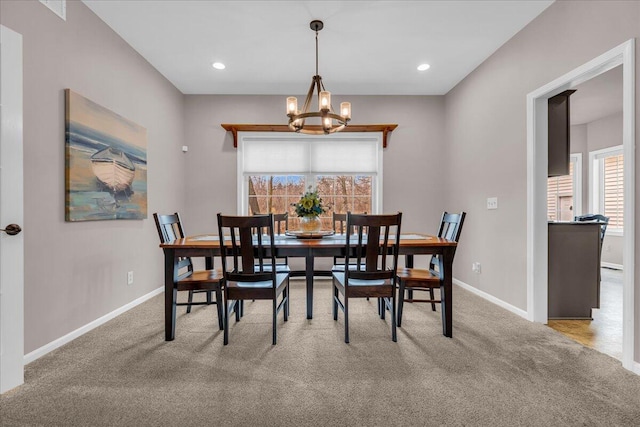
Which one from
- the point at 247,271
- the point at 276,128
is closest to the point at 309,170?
the point at 276,128

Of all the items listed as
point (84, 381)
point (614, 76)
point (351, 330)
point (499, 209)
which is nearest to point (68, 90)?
point (84, 381)

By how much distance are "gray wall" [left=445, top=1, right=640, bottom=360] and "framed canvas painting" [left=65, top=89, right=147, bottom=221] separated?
3855mm

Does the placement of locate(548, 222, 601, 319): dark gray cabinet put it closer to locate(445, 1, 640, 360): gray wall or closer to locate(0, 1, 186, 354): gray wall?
locate(445, 1, 640, 360): gray wall

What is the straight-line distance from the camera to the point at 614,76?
13.0 ft

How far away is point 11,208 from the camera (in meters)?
1.78

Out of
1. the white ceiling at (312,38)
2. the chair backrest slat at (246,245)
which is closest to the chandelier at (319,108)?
the white ceiling at (312,38)

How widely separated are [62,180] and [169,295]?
1.19 metres

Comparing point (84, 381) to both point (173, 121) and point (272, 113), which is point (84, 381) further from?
point (272, 113)

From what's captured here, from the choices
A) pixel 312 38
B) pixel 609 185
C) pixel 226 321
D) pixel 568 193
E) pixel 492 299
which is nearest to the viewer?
pixel 226 321

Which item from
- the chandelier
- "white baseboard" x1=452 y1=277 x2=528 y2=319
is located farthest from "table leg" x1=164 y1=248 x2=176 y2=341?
"white baseboard" x1=452 y1=277 x2=528 y2=319

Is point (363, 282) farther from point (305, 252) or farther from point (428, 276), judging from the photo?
point (428, 276)

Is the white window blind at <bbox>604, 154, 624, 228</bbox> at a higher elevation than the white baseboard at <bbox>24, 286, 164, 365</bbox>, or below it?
higher

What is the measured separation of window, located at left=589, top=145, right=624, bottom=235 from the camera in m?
5.54

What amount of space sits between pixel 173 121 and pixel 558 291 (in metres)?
4.82
